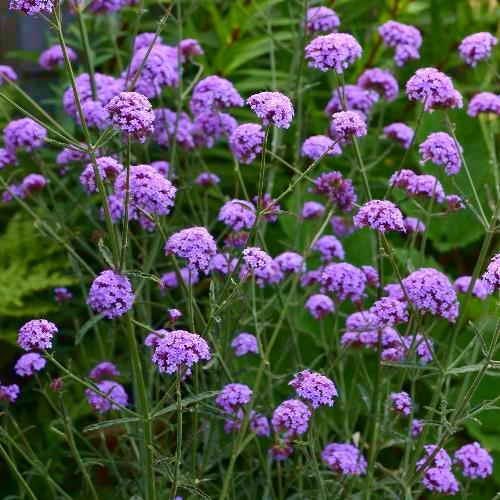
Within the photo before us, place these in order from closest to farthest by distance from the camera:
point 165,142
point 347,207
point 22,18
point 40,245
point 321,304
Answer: point 347,207 → point 321,304 → point 165,142 → point 40,245 → point 22,18

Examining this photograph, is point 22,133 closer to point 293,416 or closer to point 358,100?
point 358,100

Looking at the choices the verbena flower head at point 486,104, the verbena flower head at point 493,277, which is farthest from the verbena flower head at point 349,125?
the verbena flower head at point 486,104

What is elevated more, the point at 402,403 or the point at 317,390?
the point at 317,390

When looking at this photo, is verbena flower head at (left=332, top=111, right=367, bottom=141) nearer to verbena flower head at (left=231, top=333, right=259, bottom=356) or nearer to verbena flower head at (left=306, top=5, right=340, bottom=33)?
verbena flower head at (left=231, top=333, right=259, bottom=356)

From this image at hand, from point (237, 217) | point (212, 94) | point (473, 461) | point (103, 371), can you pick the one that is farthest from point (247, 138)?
point (473, 461)

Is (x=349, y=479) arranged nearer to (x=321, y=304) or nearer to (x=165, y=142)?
(x=321, y=304)

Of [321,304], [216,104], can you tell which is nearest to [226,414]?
[321,304]
